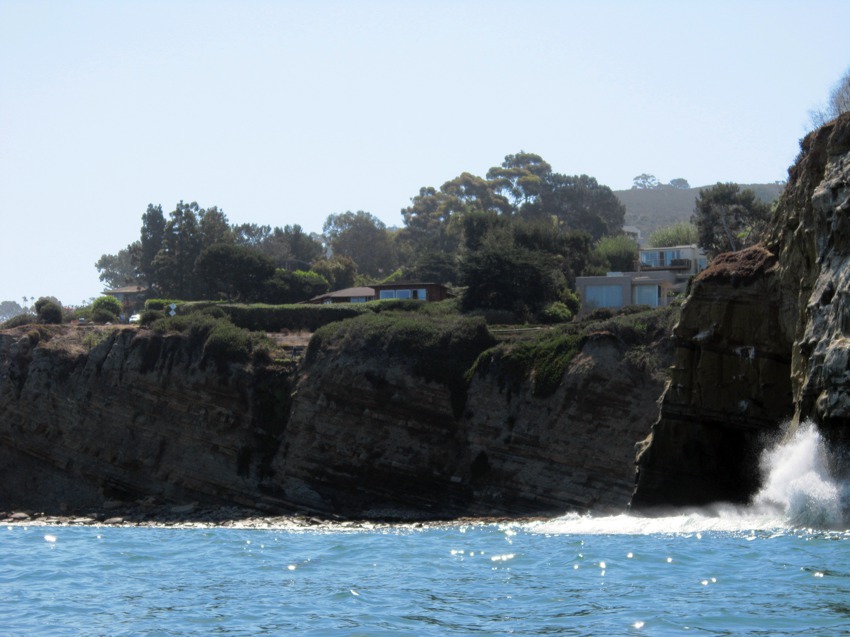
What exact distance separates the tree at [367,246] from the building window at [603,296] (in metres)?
58.7

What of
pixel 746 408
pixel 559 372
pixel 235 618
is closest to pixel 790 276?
pixel 746 408

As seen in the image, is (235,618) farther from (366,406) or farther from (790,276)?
(366,406)

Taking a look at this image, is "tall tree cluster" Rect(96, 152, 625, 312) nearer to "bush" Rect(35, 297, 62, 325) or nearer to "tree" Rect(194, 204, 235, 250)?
"tree" Rect(194, 204, 235, 250)

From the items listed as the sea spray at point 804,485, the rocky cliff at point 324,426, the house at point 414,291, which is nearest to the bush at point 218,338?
the rocky cliff at point 324,426

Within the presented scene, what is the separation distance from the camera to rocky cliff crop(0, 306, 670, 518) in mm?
41844

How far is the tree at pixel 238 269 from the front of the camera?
77.3 metres

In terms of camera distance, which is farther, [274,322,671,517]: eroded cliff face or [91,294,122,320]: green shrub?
[91,294,122,320]: green shrub

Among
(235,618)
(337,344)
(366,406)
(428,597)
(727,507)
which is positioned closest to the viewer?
(235,618)

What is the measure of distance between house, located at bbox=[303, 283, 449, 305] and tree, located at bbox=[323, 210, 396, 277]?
43175 millimetres

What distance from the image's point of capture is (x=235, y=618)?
1644cm

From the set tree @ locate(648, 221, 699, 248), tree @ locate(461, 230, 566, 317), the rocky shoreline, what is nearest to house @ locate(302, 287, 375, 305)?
tree @ locate(461, 230, 566, 317)

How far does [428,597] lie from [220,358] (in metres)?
35.1

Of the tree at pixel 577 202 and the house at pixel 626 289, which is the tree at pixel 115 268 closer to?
the tree at pixel 577 202

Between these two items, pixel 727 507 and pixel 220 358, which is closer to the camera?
pixel 727 507
